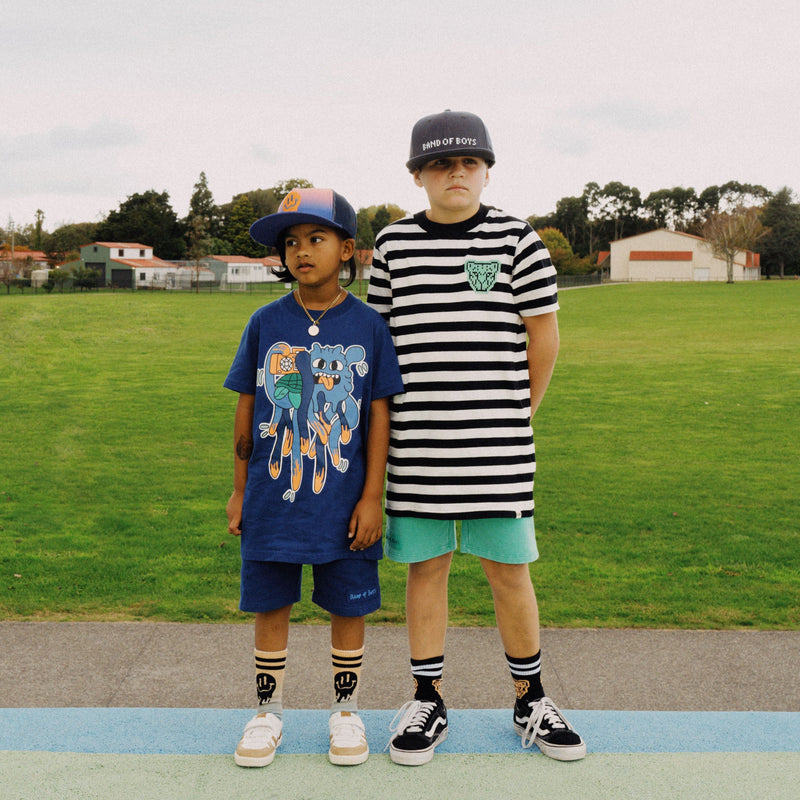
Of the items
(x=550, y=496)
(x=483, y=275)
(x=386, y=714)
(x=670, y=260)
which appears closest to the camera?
(x=483, y=275)

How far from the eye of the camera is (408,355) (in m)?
2.75

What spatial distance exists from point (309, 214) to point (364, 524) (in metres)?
0.94

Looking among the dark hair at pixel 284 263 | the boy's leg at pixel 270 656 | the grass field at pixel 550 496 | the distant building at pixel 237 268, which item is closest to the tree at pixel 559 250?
the distant building at pixel 237 268

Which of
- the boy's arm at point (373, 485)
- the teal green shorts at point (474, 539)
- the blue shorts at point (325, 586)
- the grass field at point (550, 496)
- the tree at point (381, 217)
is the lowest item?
the grass field at point (550, 496)

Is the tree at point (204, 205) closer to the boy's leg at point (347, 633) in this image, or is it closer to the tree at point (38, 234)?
the tree at point (38, 234)

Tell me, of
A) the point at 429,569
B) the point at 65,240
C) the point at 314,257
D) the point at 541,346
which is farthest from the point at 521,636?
the point at 65,240

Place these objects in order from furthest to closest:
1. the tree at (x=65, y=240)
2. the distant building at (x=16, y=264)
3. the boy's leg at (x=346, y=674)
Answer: the tree at (x=65, y=240)
the distant building at (x=16, y=264)
the boy's leg at (x=346, y=674)

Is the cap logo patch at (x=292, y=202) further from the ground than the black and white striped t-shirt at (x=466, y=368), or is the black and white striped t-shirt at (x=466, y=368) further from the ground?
the cap logo patch at (x=292, y=202)

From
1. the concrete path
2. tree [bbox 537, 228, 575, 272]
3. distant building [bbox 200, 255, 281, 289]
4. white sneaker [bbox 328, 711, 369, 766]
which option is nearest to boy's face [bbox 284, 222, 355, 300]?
white sneaker [bbox 328, 711, 369, 766]

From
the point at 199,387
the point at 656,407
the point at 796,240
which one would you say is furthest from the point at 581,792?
the point at 796,240

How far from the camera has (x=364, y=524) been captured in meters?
2.62

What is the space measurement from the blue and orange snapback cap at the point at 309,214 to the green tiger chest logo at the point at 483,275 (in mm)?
403

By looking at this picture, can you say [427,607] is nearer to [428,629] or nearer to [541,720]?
[428,629]

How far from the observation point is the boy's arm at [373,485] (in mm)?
2627
